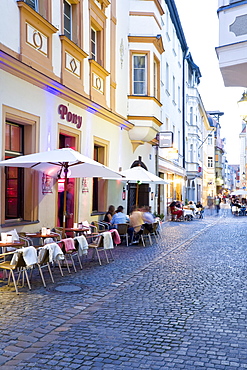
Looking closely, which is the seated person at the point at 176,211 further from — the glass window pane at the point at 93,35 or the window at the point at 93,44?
the glass window pane at the point at 93,35

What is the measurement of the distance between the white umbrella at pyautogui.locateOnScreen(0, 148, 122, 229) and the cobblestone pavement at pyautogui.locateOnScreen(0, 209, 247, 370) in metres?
2.39

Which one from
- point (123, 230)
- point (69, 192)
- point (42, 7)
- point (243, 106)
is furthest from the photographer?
point (123, 230)

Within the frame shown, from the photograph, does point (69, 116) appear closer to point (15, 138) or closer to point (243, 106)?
point (15, 138)

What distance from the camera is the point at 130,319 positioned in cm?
601

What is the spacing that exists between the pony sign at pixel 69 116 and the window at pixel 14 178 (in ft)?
5.42

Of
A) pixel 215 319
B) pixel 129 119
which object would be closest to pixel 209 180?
pixel 129 119

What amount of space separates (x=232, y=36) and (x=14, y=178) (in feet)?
20.0

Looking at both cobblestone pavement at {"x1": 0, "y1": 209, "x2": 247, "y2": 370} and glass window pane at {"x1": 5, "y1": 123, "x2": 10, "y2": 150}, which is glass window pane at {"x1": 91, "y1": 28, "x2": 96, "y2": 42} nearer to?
glass window pane at {"x1": 5, "y1": 123, "x2": 10, "y2": 150}

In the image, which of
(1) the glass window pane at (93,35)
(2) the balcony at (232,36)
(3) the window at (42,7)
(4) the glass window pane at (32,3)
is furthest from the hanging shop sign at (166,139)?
(2) the balcony at (232,36)

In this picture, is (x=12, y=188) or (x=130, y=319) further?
(x=12, y=188)

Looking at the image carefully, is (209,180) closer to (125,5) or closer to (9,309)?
(125,5)

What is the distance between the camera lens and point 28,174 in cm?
1102

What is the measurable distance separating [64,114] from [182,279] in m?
6.17

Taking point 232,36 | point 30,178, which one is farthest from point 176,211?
point 232,36
